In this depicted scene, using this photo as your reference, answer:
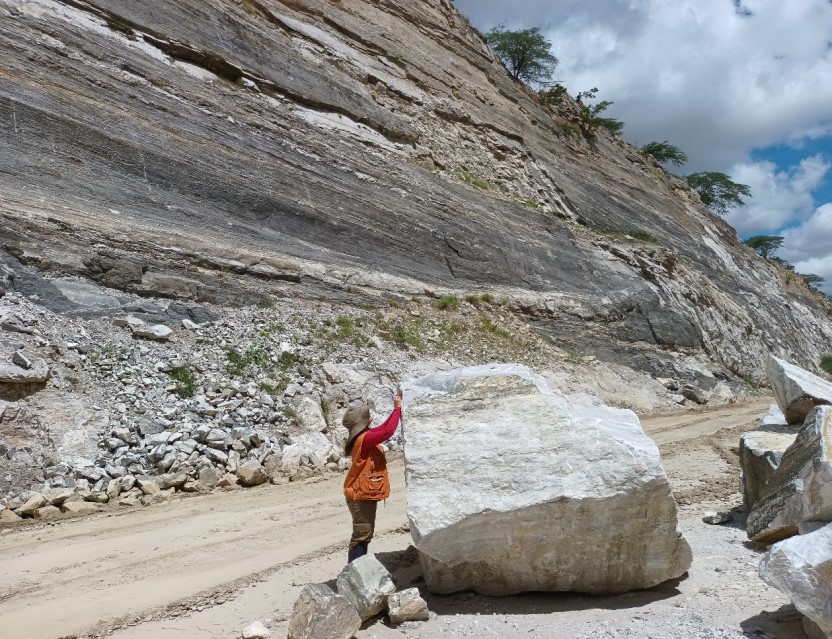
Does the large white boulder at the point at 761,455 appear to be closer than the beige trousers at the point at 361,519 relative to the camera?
No

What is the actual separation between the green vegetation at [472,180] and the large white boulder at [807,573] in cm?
1562

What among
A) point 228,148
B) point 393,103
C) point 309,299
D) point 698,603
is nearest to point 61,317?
point 309,299

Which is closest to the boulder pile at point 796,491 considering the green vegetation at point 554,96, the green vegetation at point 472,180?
the green vegetation at point 472,180

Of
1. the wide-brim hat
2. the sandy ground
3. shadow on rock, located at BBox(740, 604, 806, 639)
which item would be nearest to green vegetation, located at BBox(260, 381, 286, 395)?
the sandy ground

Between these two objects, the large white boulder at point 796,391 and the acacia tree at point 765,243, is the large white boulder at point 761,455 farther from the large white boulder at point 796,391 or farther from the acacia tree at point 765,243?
the acacia tree at point 765,243

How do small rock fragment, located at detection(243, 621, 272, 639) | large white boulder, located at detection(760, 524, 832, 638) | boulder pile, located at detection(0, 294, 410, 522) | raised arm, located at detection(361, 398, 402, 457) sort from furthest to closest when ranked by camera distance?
boulder pile, located at detection(0, 294, 410, 522) → raised arm, located at detection(361, 398, 402, 457) → small rock fragment, located at detection(243, 621, 272, 639) → large white boulder, located at detection(760, 524, 832, 638)

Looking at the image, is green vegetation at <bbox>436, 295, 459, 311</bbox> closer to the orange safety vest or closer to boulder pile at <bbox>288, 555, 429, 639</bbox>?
the orange safety vest

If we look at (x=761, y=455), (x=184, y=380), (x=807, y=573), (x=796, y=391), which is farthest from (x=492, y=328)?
(x=807, y=573)

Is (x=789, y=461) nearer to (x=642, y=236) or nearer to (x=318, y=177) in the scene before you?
(x=318, y=177)

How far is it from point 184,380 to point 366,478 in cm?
465

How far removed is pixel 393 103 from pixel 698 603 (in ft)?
54.4

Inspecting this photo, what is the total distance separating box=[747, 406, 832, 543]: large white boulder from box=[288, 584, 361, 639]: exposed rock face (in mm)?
2765

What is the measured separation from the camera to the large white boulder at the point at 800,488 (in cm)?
358

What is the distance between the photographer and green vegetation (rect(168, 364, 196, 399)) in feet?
25.8
